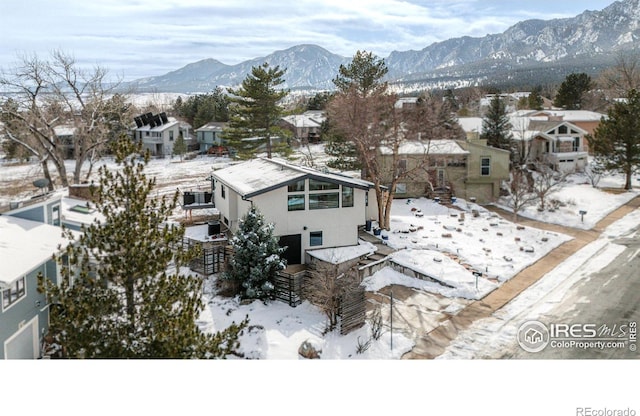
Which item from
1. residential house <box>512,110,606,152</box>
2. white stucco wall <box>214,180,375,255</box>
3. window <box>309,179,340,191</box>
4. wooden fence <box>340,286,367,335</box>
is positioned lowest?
wooden fence <box>340,286,367,335</box>

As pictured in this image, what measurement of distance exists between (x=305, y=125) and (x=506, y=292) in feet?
19.7

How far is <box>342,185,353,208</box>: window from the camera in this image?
665 centimetres

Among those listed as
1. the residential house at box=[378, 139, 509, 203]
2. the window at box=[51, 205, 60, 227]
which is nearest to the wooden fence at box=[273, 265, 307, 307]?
the window at box=[51, 205, 60, 227]

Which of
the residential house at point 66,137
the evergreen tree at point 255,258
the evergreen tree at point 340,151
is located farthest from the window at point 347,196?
the evergreen tree at point 340,151

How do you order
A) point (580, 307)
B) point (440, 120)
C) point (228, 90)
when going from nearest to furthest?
point (580, 307) → point (228, 90) → point (440, 120)

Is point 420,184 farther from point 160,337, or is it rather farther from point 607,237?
point 160,337

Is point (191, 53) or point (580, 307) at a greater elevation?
point (191, 53)

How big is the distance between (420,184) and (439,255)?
3.86 meters

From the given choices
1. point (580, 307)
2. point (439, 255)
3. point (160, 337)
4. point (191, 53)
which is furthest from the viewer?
point (439, 255)

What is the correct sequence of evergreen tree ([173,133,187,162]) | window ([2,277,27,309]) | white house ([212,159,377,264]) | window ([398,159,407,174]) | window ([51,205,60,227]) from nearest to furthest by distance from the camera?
1. window ([2,277,27,309])
2. window ([51,205,60,227])
3. evergreen tree ([173,133,187,162])
4. white house ([212,159,377,264])
5. window ([398,159,407,174])

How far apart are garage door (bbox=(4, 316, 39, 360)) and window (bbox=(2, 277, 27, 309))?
243 millimetres

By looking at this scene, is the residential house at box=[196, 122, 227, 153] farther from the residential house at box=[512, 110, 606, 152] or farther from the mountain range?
the residential house at box=[512, 110, 606, 152]
